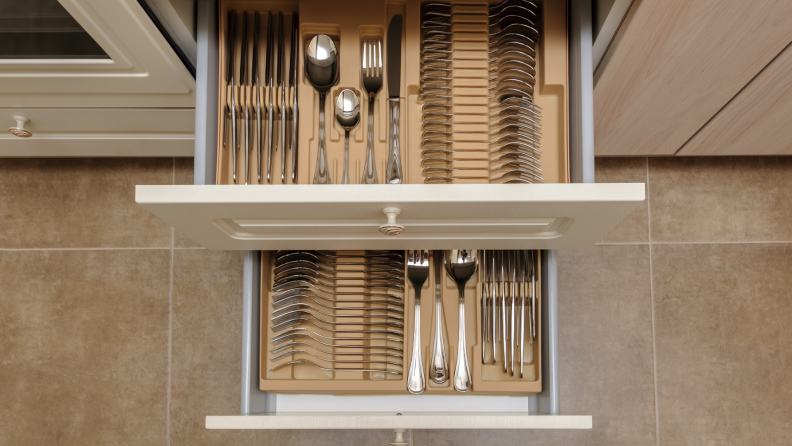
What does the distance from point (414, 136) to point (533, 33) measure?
0.23m

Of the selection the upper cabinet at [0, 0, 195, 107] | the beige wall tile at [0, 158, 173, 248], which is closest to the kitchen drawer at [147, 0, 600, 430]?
the upper cabinet at [0, 0, 195, 107]

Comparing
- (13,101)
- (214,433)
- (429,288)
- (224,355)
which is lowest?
(214,433)

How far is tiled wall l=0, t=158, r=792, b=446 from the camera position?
137 centimetres

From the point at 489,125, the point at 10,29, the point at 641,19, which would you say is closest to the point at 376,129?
the point at 489,125

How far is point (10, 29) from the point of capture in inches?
32.0

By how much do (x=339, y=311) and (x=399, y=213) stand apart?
0.34m

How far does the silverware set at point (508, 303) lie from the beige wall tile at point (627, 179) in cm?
53

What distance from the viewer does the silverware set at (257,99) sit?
85cm

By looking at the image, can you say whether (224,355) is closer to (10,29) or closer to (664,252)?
(10,29)

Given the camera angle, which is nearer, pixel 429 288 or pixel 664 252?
pixel 429 288

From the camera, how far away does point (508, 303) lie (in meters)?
0.99

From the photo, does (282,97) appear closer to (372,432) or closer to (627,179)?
(372,432)

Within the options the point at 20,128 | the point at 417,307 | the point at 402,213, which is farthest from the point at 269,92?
the point at 20,128

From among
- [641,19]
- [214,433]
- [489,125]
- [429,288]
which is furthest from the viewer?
[214,433]
